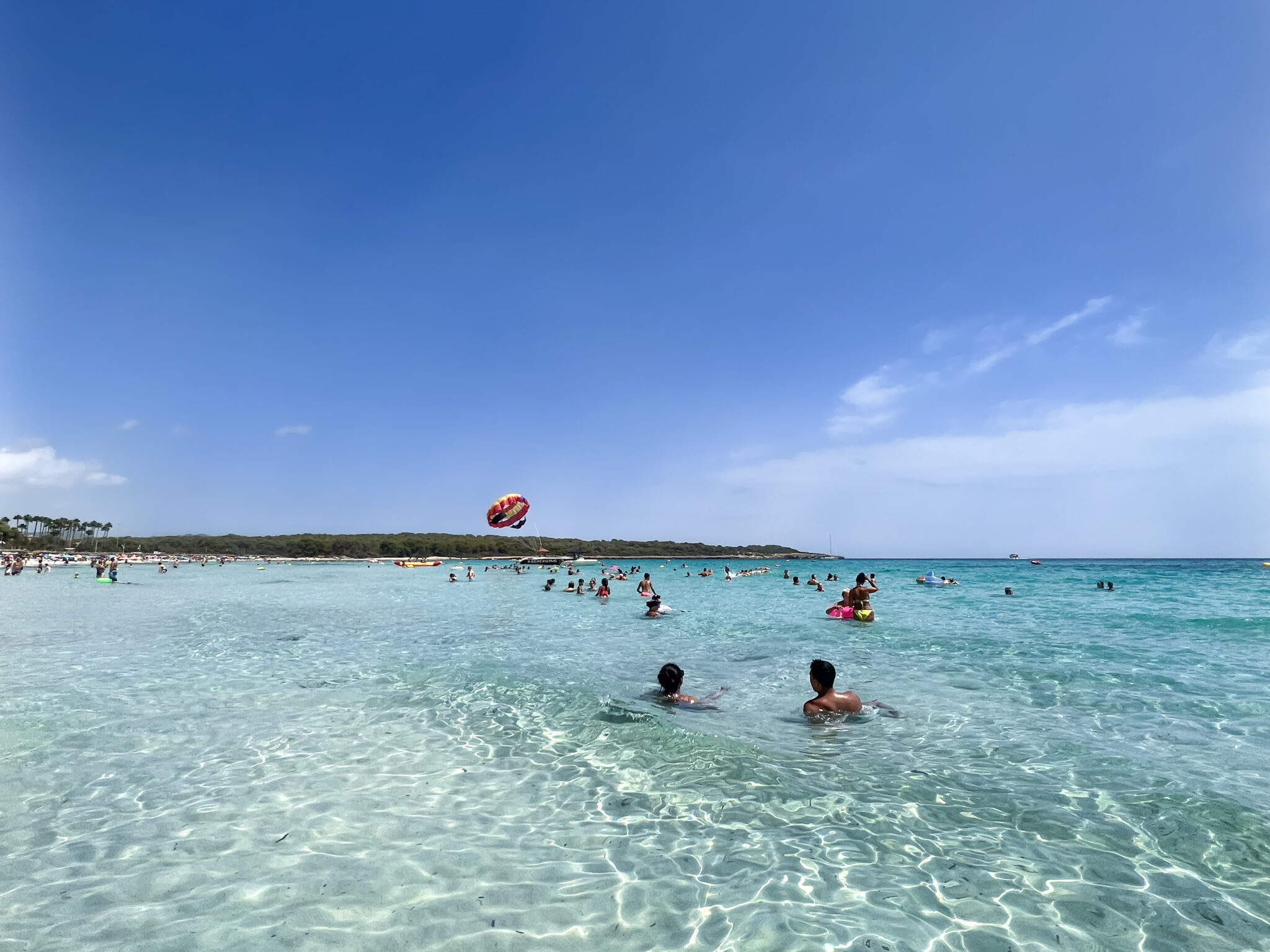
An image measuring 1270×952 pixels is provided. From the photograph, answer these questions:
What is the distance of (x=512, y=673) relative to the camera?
12.8 meters

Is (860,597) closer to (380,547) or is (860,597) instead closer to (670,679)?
(670,679)

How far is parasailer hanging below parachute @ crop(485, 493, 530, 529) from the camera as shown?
6334 centimetres

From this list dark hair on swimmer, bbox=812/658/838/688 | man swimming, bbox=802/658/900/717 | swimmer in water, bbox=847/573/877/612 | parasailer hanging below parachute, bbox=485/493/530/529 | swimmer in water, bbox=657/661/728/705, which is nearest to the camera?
man swimming, bbox=802/658/900/717

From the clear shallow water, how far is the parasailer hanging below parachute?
161 feet

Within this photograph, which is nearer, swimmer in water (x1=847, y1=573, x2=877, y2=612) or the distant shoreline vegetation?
swimmer in water (x1=847, y1=573, x2=877, y2=612)

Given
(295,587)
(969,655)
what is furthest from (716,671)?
(295,587)

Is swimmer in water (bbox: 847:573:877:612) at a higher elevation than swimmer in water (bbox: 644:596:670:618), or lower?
higher

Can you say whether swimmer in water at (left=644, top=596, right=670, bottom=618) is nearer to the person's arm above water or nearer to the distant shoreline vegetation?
the person's arm above water

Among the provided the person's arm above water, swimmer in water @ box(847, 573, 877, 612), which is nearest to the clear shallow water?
the person's arm above water

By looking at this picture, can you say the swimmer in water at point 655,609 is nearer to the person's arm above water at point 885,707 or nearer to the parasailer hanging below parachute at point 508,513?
the person's arm above water at point 885,707

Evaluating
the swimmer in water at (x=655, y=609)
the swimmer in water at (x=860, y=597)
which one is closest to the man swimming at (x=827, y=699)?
the swimmer in water at (x=860, y=597)

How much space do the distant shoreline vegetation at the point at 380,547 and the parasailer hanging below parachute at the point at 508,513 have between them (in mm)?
83375

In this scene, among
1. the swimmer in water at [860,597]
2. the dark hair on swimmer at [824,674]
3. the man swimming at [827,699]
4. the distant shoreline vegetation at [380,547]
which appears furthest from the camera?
the distant shoreline vegetation at [380,547]

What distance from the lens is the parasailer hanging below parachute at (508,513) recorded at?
2494 inches
